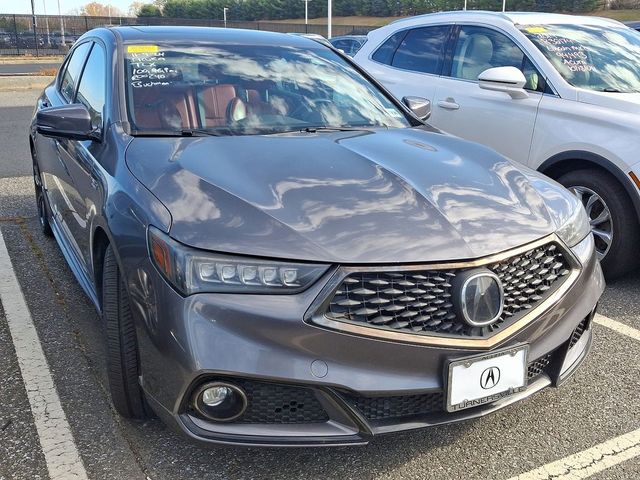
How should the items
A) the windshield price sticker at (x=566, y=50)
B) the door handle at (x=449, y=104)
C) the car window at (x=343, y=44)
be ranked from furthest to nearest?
the car window at (x=343, y=44), the door handle at (x=449, y=104), the windshield price sticker at (x=566, y=50)

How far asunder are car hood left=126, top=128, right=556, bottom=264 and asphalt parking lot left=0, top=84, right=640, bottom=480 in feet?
2.27

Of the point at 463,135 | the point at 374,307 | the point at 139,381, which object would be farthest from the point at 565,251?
the point at 463,135

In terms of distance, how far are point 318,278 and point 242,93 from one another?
1.59 m

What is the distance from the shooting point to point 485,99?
5.17m

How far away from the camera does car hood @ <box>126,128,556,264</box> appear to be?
2.11 m

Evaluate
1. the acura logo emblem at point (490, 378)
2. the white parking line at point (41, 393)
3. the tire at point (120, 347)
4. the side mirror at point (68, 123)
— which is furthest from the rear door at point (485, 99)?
the white parking line at point (41, 393)

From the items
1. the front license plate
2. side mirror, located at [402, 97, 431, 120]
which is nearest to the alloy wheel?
side mirror, located at [402, 97, 431, 120]

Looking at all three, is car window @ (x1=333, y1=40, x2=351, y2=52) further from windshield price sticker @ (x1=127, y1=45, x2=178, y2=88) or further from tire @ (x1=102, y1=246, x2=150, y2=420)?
tire @ (x1=102, y1=246, x2=150, y2=420)

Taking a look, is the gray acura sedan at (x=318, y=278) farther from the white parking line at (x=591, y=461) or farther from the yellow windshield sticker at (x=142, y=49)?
the yellow windshield sticker at (x=142, y=49)

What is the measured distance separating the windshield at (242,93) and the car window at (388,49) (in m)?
2.58

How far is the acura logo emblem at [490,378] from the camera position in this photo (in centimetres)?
212

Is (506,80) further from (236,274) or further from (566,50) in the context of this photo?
(236,274)

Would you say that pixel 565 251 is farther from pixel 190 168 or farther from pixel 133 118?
pixel 133 118

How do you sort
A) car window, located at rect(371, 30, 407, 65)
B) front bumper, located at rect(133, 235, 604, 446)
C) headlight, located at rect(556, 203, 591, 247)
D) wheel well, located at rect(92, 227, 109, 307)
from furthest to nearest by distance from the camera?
1. car window, located at rect(371, 30, 407, 65)
2. wheel well, located at rect(92, 227, 109, 307)
3. headlight, located at rect(556, 203, 591, 247)
4. front bumper, located at rect(133, 235, 604, 446)
